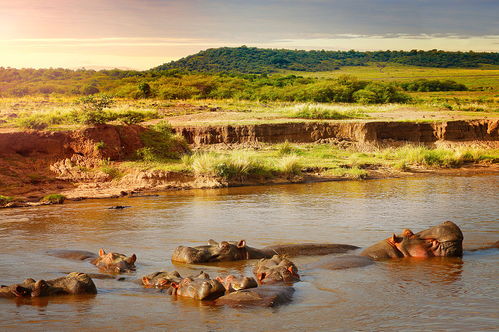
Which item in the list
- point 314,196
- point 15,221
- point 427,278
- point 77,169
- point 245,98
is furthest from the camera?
point 245,98

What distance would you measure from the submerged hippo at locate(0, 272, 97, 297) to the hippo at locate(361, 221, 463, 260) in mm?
5298

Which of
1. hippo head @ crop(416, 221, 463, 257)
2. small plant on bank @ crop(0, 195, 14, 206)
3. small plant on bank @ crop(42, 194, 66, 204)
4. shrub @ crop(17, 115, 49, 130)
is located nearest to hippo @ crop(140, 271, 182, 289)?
hippo head @ crop(416, 221, 463, 257)

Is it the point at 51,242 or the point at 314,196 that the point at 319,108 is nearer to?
the point at 314,196

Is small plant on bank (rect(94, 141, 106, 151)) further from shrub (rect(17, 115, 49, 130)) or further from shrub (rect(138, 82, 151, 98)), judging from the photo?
shrub (rect(138, 82, 151, 98))

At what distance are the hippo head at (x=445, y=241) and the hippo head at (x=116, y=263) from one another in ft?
18.2

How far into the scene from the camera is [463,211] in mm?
17344

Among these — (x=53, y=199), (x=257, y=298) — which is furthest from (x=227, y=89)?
(x=257, y=298)

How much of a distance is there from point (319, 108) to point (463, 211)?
1972 cm

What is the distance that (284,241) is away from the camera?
46.6 ft

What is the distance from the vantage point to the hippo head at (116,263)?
1145cm

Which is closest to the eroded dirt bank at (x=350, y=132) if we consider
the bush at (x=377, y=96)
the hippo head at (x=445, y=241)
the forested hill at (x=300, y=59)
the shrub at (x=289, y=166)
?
the shrub at (x=289, y=166)

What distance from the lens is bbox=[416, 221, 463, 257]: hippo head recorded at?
40.2ft

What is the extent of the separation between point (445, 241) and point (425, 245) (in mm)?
379

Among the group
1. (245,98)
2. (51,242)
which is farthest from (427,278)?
(245,98)
